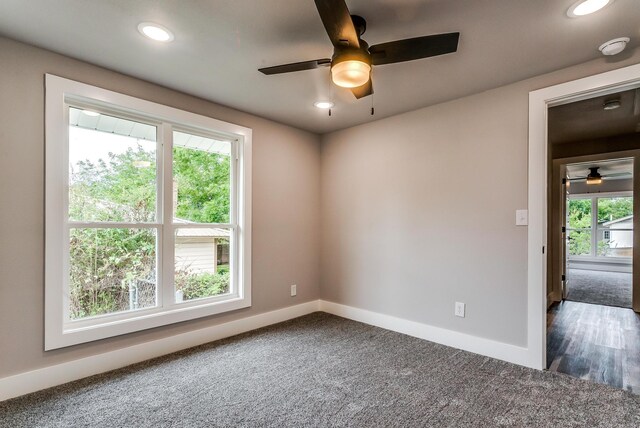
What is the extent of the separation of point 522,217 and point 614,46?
1.30 m

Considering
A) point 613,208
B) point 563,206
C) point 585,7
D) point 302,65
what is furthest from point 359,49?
point 613,208

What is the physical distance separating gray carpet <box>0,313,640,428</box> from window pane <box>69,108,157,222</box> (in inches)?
51.0

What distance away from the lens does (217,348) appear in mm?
3021

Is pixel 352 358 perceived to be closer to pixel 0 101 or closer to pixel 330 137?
pixel 330 137

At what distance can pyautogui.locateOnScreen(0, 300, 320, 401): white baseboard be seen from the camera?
2.19m

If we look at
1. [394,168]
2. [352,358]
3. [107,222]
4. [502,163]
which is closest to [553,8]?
[502,163]

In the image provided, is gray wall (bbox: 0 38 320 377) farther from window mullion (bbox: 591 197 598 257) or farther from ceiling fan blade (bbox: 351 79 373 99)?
window mullion (bbox: 591 197 598 257)

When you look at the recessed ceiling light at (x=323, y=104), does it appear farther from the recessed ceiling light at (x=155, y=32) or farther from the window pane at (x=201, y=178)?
the recessed ceiling light at (x=155, y=32)

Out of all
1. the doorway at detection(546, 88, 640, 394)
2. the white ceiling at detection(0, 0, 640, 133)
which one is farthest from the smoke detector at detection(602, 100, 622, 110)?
the white ceiling at detection(0, 0, 640, 133)

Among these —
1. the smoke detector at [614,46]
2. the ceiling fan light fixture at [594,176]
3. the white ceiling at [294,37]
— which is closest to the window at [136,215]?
the white ceiling at [294,37]

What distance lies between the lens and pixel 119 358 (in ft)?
8.58

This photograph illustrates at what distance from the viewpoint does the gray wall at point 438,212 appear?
2.77 m

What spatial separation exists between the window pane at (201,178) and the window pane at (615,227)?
936 cm

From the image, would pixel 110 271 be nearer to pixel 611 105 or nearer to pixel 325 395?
pixel 325 395
